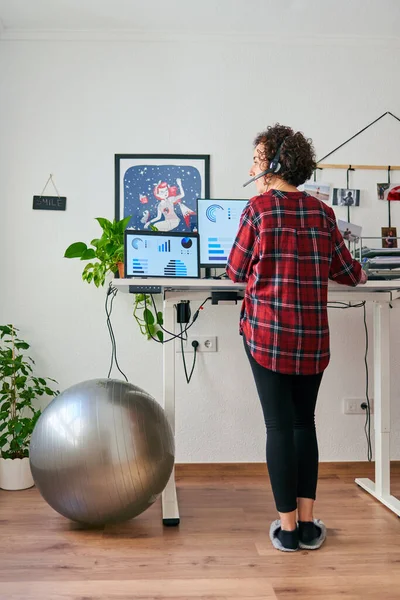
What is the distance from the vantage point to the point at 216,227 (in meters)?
2.78

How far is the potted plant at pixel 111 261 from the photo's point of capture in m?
2.68

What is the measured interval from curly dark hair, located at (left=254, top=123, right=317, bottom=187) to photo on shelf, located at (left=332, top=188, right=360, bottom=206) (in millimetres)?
1137

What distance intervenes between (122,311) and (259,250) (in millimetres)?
1288

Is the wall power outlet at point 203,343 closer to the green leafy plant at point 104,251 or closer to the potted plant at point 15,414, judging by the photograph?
the green leafy plant at point 104,251

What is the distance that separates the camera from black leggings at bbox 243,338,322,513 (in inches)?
74.3

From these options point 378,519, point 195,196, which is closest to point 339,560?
point 378,519

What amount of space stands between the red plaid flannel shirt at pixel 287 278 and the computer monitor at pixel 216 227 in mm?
848

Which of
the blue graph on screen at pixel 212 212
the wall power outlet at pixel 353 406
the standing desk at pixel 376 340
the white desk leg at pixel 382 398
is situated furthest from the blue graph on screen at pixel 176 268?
the wall power outlet at pixel 353 406

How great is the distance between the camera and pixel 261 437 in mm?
3010

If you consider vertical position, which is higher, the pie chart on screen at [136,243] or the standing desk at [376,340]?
the pie chart on screen at [136,243]

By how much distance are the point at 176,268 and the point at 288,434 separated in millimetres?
821

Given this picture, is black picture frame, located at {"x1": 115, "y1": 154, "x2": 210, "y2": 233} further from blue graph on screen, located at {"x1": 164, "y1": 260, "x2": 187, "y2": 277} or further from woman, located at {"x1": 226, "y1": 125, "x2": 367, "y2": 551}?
woman, located at {"x1": 226, "y1": 125, "x2": 367, "y2": 551}

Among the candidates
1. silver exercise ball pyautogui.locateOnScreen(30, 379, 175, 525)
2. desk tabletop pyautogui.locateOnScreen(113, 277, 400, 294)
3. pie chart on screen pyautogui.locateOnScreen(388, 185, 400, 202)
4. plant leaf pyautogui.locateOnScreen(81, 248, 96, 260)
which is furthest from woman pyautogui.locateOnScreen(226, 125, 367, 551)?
pie chart on screen pyautogui.locateOnScreen(388, 185, 400, 202)

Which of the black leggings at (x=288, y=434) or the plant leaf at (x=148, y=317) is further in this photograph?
the plant leaf at (x=148, y=317)
